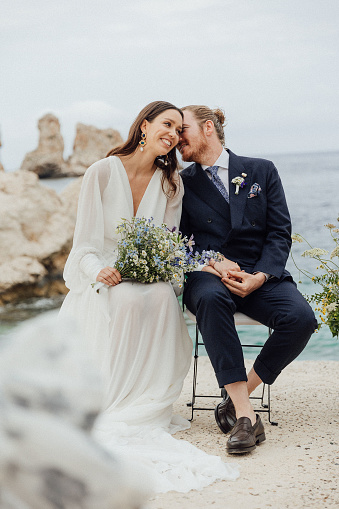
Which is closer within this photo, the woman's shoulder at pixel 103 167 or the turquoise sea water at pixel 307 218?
the woman's shoulder at pixel 103 167

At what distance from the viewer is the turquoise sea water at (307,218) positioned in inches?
428

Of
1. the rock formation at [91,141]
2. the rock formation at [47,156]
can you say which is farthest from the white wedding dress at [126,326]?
the rock formation at [47,156]

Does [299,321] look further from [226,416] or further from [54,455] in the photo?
[54,455]

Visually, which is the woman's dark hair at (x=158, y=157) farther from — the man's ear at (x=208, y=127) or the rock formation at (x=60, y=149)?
the rock formation at (x=60, y=149)

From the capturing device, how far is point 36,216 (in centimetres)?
1116

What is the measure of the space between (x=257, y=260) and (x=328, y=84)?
22319 mm

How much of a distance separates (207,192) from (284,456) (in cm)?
182

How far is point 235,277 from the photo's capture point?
3.90 metres

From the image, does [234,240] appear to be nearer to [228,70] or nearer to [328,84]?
[228,70]

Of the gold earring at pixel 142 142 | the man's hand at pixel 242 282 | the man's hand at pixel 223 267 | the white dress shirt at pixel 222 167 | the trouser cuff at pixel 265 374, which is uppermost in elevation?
the gold earring at pixel 142 142

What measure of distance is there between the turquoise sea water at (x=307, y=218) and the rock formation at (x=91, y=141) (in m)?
1.73

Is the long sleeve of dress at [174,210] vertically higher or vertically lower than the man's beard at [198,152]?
lower

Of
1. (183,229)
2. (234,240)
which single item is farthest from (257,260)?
(183,229)

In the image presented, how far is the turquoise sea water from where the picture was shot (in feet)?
35.7
